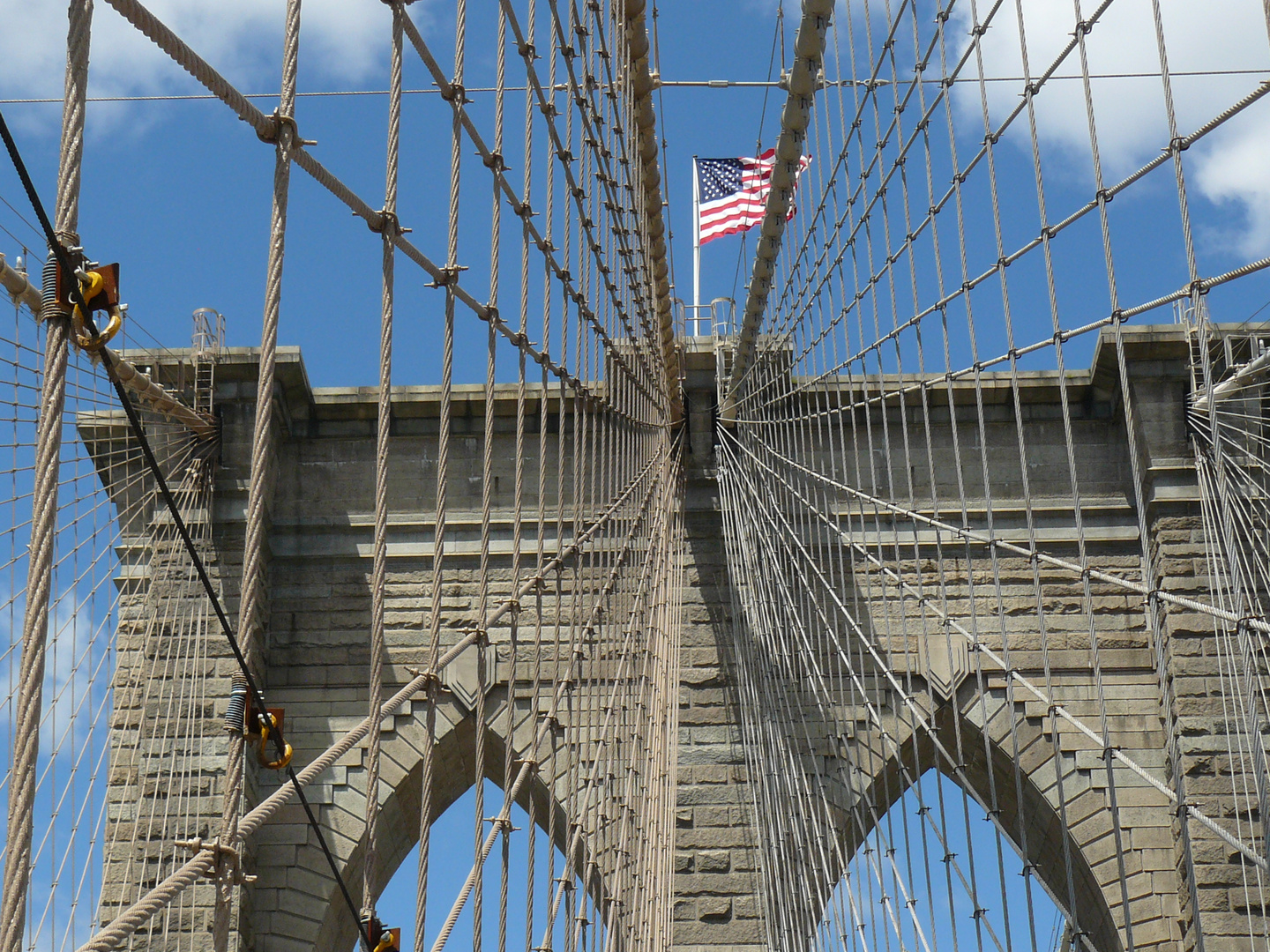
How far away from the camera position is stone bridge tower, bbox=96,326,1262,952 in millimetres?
8641

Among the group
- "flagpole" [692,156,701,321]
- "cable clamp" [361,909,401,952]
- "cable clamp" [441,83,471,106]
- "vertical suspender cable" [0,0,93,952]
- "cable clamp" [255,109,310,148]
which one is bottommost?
"cable clamp" [361,909,401,952]

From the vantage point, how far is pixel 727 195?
1217 centimetres

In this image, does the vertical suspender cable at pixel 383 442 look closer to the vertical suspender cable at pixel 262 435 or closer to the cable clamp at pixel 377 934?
the cable clamp at pixel 377 934

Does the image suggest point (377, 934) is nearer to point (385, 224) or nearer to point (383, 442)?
point (383, 442)

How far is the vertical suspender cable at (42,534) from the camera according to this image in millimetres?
1341

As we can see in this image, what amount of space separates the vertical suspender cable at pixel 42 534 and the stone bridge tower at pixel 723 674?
694 centimetres

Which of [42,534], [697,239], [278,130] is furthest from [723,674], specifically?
[42,534]

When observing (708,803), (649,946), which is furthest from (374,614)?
(708,803)

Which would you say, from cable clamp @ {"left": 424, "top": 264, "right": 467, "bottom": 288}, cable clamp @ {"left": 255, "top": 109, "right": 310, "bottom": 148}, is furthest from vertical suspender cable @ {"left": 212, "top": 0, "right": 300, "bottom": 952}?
cable clamp @ {"left": 424, "top": 264, "right": 467, "bottom": 288}

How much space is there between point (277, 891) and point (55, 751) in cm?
168

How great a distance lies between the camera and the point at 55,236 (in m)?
1.43

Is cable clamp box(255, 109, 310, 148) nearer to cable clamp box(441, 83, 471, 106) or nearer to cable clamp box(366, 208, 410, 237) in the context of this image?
cable clamp box(366, 208, 410, 237)

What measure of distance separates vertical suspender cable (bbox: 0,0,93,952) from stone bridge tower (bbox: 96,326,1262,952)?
6941 mm

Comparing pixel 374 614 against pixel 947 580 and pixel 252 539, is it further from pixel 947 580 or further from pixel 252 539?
pixel 947 580
